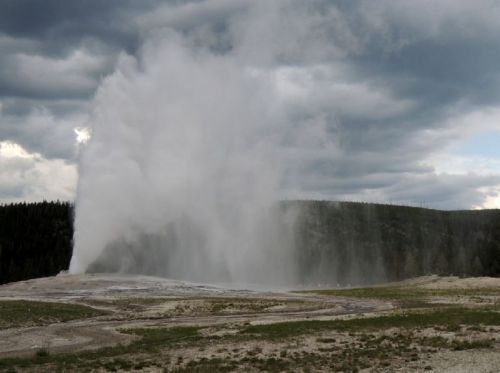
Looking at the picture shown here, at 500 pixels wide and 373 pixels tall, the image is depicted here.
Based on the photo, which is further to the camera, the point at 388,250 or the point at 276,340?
the point at 388,250

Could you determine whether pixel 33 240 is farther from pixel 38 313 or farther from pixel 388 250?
pixel 388 250

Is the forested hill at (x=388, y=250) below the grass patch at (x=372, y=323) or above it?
above

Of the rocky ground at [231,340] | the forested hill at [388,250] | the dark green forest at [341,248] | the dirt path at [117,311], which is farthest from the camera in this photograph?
the forested hill at [388,250]

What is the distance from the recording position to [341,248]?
183500 mm

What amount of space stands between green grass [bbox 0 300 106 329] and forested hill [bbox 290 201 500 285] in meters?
89.1

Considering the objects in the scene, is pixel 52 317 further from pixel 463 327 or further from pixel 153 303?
pixel 463 327

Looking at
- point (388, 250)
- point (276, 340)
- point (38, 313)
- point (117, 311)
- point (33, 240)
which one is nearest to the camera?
point (276, 340)

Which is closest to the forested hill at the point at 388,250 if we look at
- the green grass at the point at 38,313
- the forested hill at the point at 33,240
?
the forested hill at the point at 33,240

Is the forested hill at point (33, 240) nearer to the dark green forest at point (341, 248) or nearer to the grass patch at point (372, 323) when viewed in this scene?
the dark green forest at point (341, 248)

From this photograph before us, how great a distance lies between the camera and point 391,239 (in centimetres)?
19300

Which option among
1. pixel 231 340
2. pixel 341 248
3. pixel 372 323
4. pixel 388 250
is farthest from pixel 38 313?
pixel 388 250

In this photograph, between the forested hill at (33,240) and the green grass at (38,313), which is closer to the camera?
the green grass at (38,313)

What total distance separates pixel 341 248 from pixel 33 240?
3668 inches

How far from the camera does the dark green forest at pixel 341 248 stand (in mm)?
131000
